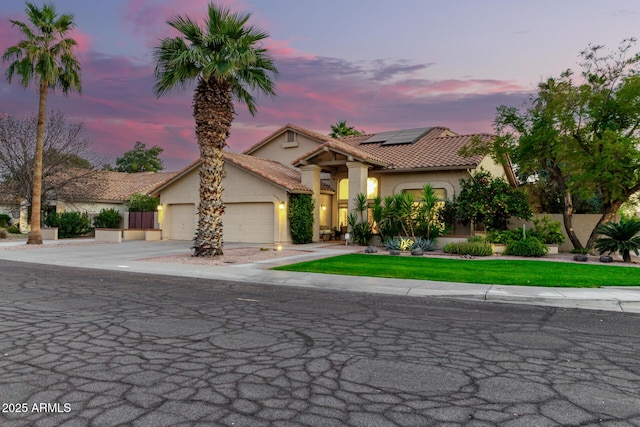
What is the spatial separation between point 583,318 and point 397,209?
14.3m

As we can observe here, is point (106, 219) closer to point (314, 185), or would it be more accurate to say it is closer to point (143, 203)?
point (143, 203)

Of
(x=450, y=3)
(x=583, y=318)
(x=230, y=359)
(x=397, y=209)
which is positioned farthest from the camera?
(x=397, y=209)

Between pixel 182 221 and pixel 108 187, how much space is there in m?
15.1

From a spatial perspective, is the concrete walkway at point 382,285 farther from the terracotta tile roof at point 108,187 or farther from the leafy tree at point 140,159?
the leafy tree at point 140,159

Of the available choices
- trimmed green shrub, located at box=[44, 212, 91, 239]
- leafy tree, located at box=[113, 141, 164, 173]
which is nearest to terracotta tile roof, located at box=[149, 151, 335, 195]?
trimmed green shrub, located at box=[44, 212, 91, 239]

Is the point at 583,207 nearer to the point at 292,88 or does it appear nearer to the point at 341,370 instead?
the point at 292,88

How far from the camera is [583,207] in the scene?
96.2 ft

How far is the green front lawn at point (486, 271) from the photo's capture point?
10.7 m

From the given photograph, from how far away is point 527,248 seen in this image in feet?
59.0

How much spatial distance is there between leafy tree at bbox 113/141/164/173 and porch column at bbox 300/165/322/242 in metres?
49.6

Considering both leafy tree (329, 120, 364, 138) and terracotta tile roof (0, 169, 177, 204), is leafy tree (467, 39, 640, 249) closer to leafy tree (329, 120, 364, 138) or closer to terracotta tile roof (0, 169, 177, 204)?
terracotta tile roof (0, 169, 177, 204)

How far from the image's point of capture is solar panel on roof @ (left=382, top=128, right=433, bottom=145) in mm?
28567

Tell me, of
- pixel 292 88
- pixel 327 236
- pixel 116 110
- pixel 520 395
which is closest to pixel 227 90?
pixel 292 88

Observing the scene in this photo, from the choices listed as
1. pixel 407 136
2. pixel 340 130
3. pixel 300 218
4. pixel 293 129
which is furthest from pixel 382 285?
pixel 340 130
